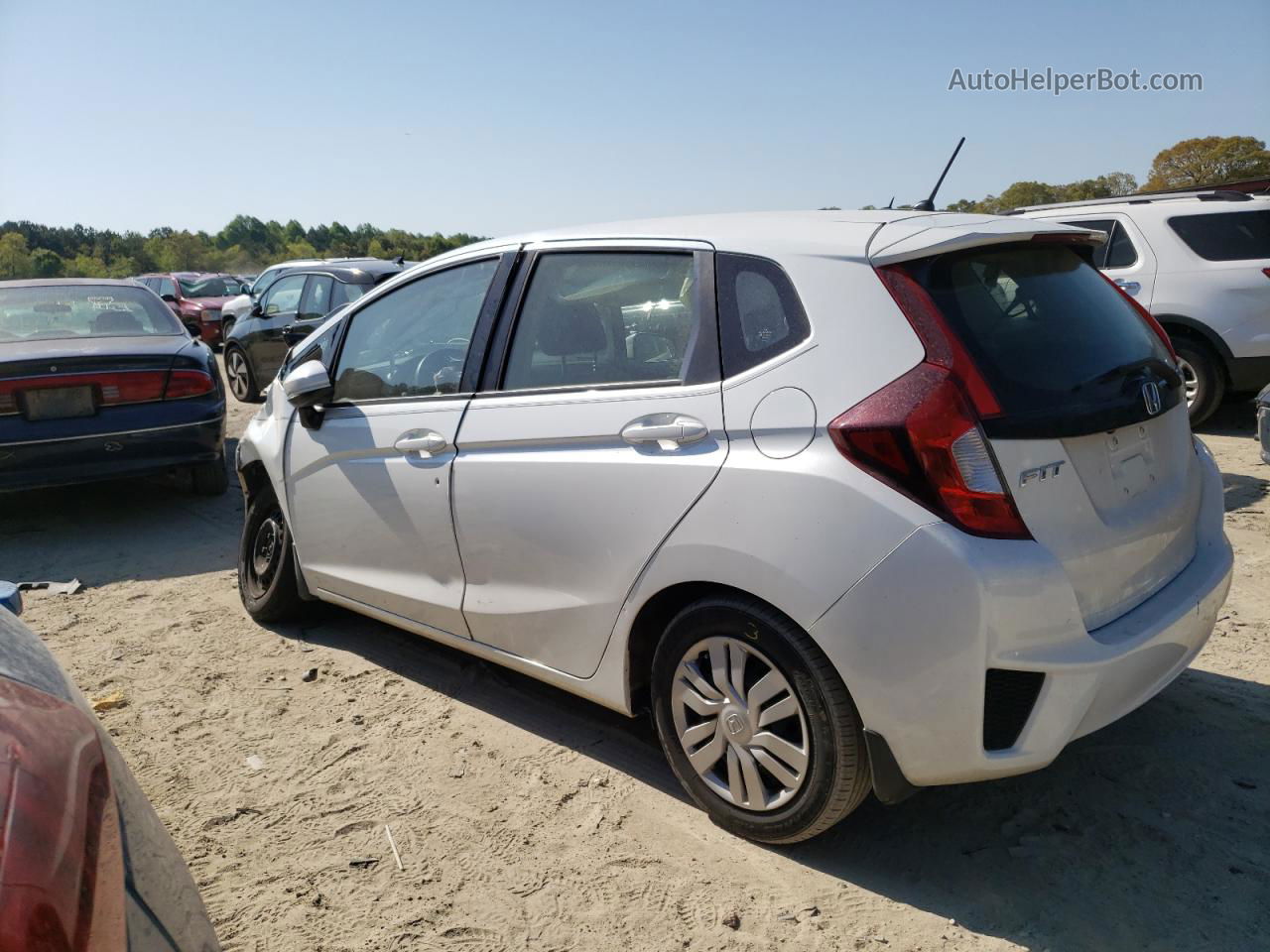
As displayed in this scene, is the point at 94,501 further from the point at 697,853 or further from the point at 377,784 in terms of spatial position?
the point at 697,853

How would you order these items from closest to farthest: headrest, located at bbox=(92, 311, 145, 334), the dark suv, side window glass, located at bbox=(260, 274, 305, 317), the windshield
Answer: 1. headrest, located at bbox=(92, 311, 145, 334)
2. the dark suv
3. side window glass, located at bbox=(260, 274, 305, 317)
4. the windshield

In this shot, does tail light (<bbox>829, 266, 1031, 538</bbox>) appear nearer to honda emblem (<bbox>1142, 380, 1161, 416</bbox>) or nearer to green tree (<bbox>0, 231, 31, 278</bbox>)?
honda emblem (<bbox>1142, 380, 1161, 416</bbox>)

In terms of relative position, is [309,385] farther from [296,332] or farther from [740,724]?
[296,332]

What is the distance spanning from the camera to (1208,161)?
31953 mm

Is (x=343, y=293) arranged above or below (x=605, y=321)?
below

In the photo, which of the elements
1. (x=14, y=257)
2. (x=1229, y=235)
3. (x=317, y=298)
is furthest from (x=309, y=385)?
(x=14, y=257)

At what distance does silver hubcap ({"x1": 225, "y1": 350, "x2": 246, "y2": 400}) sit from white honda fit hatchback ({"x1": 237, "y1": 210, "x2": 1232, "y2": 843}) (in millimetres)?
9702

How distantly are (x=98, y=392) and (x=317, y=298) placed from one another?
180 inches

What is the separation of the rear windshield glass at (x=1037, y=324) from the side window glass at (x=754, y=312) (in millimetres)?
346

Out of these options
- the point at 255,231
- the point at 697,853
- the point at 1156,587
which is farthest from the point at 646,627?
the point at 255,231

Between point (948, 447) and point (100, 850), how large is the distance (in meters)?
1.89

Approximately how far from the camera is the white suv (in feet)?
26.5

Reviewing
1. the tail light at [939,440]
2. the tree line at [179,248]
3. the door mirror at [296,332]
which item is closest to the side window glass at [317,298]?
the door mirror at [296,332]

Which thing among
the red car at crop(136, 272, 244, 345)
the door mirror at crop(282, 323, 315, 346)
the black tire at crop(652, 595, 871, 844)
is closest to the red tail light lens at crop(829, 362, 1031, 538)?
the black tire at crop(652, 595, 871, 844)
